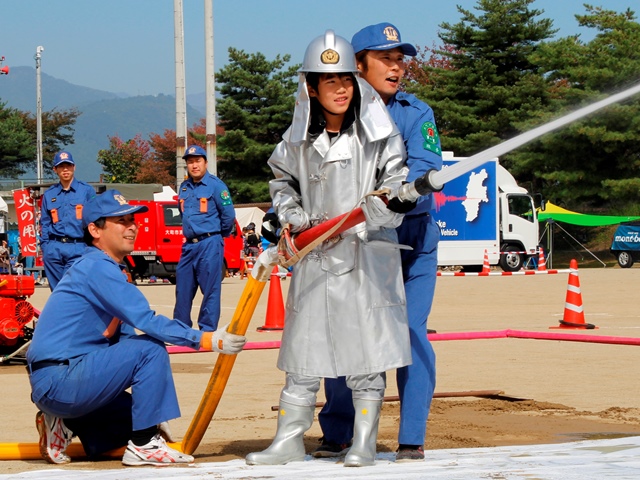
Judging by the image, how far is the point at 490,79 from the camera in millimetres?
47406

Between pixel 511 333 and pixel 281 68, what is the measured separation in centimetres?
4501

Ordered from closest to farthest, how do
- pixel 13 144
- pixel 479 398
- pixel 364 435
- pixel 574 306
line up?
pixel 364 435 < pixel 479 398 < pixel 574 306 < pixel 13 144

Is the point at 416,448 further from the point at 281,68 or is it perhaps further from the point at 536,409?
the point at 281,68

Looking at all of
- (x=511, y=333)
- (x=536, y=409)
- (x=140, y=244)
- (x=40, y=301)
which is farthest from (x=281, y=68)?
(x=536, y=409)

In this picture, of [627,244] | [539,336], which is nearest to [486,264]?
[627,244]

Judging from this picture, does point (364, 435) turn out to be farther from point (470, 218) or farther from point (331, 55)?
point (470, 218)

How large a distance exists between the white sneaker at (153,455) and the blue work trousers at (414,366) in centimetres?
77

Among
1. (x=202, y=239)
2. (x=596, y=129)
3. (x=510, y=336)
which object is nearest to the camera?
(x=202, y=239)

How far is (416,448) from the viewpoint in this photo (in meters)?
5.25

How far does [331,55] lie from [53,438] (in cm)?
228

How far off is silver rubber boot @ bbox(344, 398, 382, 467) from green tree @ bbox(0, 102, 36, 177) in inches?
2712

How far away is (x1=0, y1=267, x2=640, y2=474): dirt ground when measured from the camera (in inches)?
245

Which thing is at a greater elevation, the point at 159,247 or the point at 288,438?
the point at 288,438

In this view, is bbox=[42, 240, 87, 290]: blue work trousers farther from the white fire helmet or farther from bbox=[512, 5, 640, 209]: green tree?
bbox=[512, 5, 640, 209]: green tree
